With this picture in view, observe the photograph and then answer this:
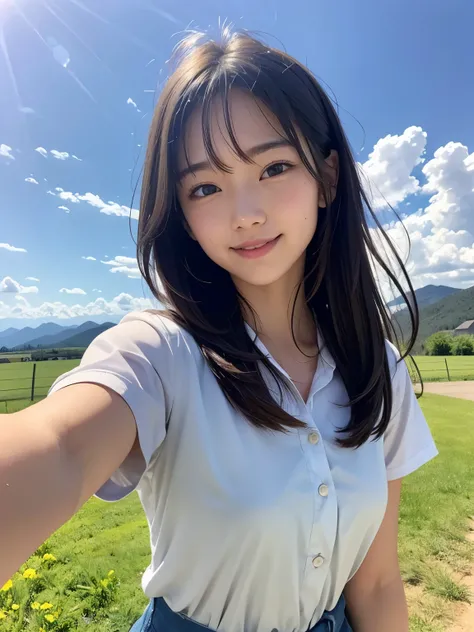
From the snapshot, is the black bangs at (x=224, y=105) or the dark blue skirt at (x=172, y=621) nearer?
the dark blue skirt at (x=172, y=621)

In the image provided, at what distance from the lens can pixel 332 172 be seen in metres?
1.40

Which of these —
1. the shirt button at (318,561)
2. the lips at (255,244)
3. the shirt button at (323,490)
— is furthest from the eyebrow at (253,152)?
the shirt button at (318,561)

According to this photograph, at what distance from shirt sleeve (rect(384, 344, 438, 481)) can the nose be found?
67 cm

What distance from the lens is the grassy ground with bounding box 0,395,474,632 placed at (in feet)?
9.34

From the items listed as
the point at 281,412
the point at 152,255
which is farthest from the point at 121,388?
the point at 152,255

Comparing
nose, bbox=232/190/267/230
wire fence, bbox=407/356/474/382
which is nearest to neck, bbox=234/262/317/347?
nose, bbox=232/190/267/230

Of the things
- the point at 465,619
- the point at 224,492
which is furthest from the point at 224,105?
the point at 465,619

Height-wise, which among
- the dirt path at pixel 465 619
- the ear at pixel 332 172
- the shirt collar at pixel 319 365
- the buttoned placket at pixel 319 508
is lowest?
the dirt path at pixel 465 619

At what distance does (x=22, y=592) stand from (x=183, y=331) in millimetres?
2816

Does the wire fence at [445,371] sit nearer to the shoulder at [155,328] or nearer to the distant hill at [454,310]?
the distant hill at [454,310]

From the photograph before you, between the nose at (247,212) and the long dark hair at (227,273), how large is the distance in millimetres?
93

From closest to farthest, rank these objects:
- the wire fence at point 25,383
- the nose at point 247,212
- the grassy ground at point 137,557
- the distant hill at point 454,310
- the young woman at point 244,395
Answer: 1. the young woman at point 244,395
2. the nose at point 247,212
3. the grassy ground at point 137,557
4. the wire fence at point 25,383
5. the distant hill at point 454,310

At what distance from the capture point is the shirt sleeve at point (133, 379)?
0.80 metres

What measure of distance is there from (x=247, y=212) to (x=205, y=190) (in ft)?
0.53
